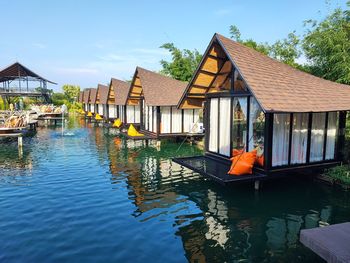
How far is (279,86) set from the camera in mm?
11070

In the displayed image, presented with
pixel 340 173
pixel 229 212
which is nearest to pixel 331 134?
pixel 340 173

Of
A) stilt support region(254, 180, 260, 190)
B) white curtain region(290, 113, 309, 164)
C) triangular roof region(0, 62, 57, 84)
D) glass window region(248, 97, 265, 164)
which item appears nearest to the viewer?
stilt support region(254, 180, 260, 190)

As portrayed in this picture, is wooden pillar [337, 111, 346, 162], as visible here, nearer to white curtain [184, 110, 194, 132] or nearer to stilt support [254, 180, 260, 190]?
stilt support [254, 180, 260, 190]

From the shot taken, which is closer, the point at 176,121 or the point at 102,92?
the point at 176,121

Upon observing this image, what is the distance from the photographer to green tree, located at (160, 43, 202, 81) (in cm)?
4275

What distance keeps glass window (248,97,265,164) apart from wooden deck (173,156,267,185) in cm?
129

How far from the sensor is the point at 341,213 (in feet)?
30.7

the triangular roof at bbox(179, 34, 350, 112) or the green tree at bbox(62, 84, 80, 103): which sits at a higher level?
the green tree at bbox(62, 84, 80, 103)

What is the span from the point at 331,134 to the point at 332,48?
8707 millimetres

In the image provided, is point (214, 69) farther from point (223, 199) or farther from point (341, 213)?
point (341, 213)

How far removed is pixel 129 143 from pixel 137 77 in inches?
223

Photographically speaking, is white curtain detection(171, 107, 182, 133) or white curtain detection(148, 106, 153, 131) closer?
white curtain detection(171, 107, 182, 133)

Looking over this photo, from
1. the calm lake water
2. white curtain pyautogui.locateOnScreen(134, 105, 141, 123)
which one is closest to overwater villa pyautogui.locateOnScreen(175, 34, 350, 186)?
the calm lake water

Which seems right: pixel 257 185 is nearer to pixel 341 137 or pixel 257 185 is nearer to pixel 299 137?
pixel 299 137
